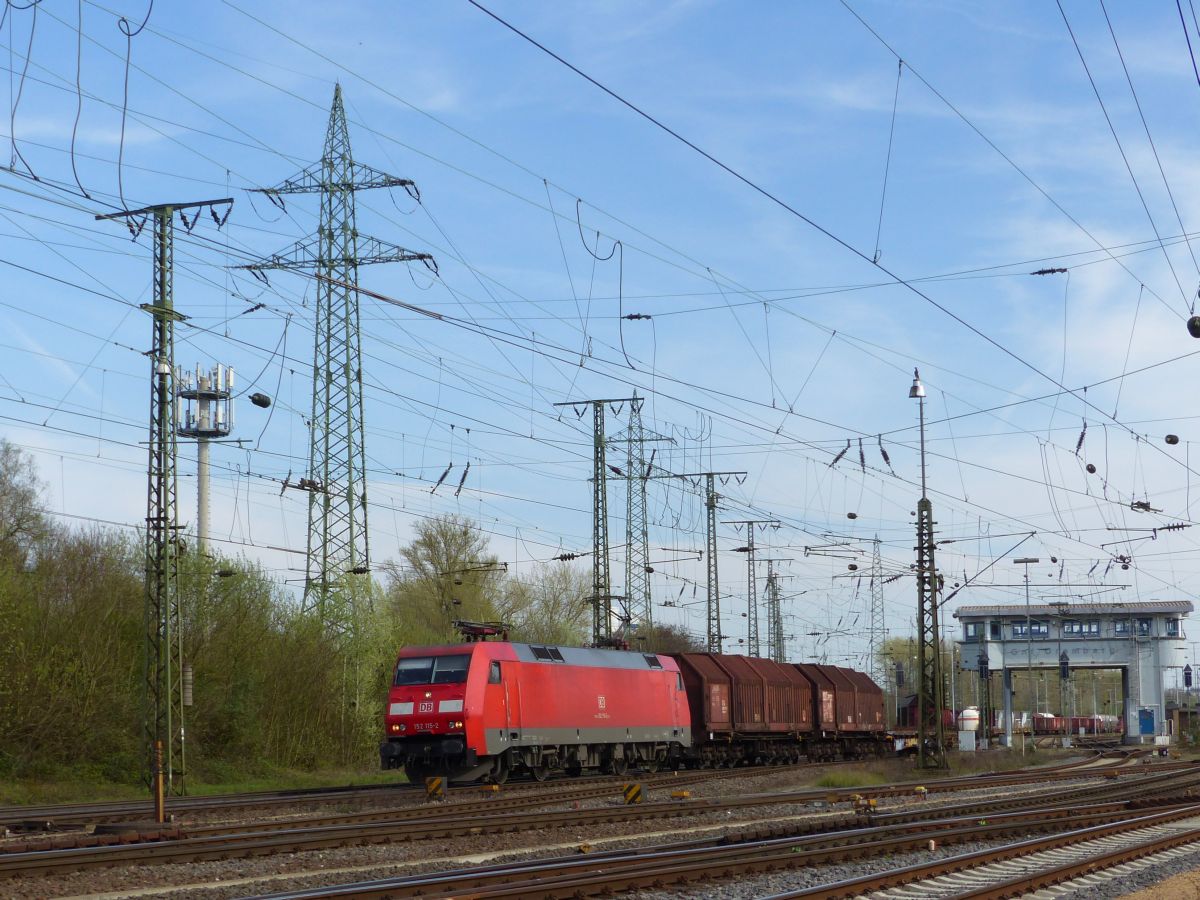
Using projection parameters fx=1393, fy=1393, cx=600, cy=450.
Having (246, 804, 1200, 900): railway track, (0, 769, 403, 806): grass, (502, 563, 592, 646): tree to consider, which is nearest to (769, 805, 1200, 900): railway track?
(246, 804, 1200, 900): railway track

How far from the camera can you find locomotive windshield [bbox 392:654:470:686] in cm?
3212

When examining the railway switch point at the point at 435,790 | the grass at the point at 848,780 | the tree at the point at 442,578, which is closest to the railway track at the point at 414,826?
the railway switch point at the point at 435,790

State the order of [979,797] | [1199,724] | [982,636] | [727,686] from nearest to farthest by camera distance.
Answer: [979,797] < [727,686] < [1199,724] < [982,636]

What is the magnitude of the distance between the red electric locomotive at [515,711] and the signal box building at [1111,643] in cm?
5512

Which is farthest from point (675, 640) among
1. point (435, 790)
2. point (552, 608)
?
point (435, 790)

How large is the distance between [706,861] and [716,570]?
146 feet

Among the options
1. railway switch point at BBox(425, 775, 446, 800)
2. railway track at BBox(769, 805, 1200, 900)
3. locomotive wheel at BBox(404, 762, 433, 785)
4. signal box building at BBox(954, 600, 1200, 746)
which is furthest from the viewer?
signal box building at BBox(954, 600, 1200, 746)

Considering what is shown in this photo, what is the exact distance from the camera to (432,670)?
107 ft

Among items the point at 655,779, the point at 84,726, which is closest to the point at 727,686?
A: the point at 655,779

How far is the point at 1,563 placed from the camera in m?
36.4

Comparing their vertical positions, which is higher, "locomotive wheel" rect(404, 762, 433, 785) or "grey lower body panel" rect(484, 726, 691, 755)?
"grey lower body panel" rect(484, 726, 691, 755)

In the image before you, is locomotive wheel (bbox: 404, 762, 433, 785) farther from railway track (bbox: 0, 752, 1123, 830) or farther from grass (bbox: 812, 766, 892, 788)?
grass (bbox: 812, 766, 892, 788)

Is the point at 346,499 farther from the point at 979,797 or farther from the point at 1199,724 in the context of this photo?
the point at 1199,724

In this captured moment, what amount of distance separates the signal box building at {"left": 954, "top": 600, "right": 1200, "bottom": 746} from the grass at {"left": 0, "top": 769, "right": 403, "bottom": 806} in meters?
56.3
